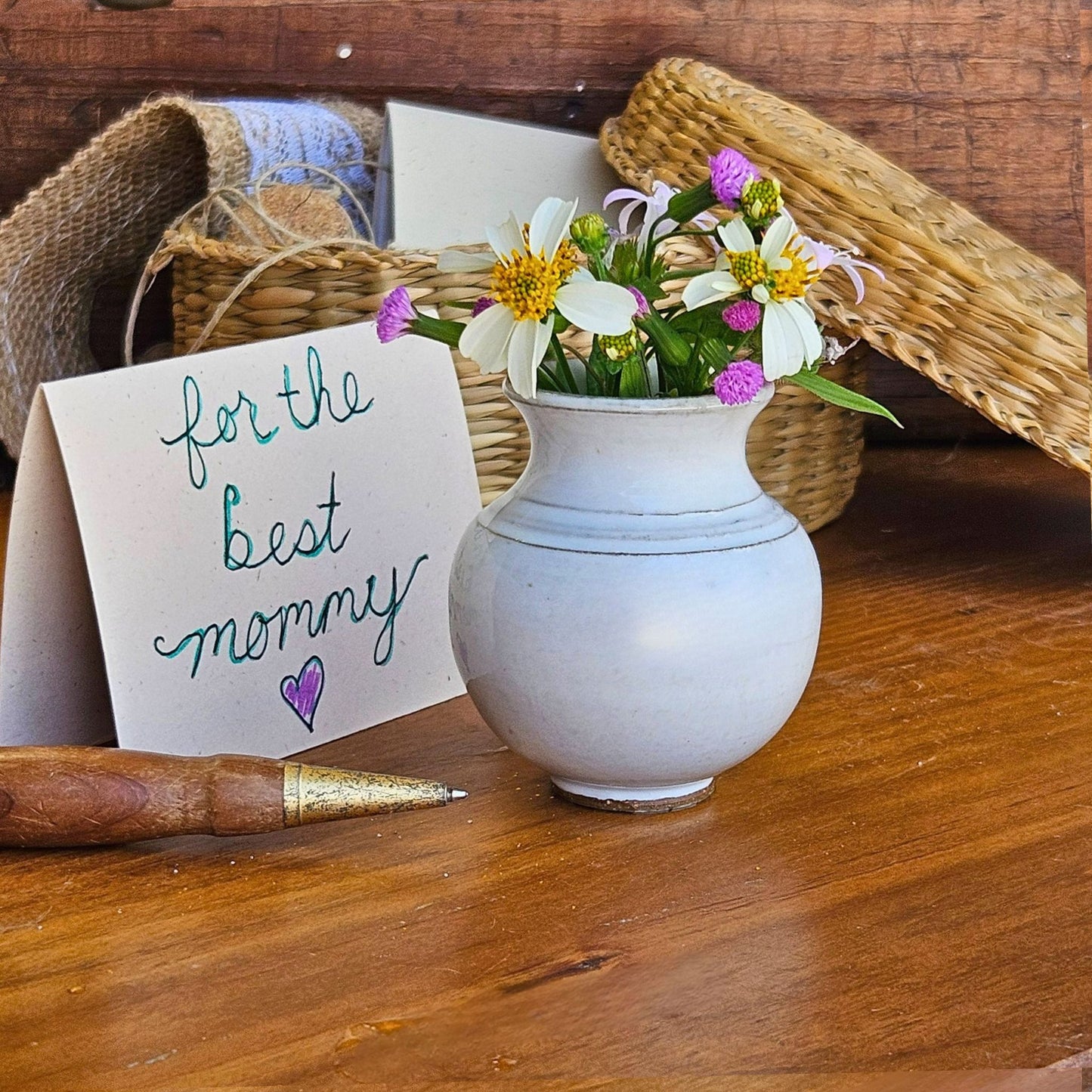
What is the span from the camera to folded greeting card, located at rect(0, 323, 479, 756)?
0.54 metres

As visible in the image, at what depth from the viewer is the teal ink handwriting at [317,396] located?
0.59 meters

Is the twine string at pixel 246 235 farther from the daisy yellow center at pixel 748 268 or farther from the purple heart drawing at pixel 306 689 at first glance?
the daisy yellow center at pixel 748 268

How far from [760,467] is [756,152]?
7.7 inches

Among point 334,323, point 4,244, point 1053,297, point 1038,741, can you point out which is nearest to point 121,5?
point 4,244

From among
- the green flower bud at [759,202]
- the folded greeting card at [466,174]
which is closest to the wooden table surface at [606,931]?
the green flower bud at [759,202]

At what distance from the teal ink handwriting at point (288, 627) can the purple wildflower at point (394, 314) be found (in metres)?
0.15

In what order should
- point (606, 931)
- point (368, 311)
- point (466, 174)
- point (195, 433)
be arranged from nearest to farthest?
point (606, 931)
point (195, 433)
point (368, 311)
point (466, 174)

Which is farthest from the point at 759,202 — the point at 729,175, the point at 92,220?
the point at 92,220

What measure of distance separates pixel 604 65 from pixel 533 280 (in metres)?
0.71

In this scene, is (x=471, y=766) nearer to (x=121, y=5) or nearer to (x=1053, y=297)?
(x=1053, y=297)

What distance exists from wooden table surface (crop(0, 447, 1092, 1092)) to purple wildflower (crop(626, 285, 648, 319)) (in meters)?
0.19

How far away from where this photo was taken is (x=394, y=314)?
1.61ft

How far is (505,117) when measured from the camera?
111 cm

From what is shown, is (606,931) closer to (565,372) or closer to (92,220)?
(565,372)
